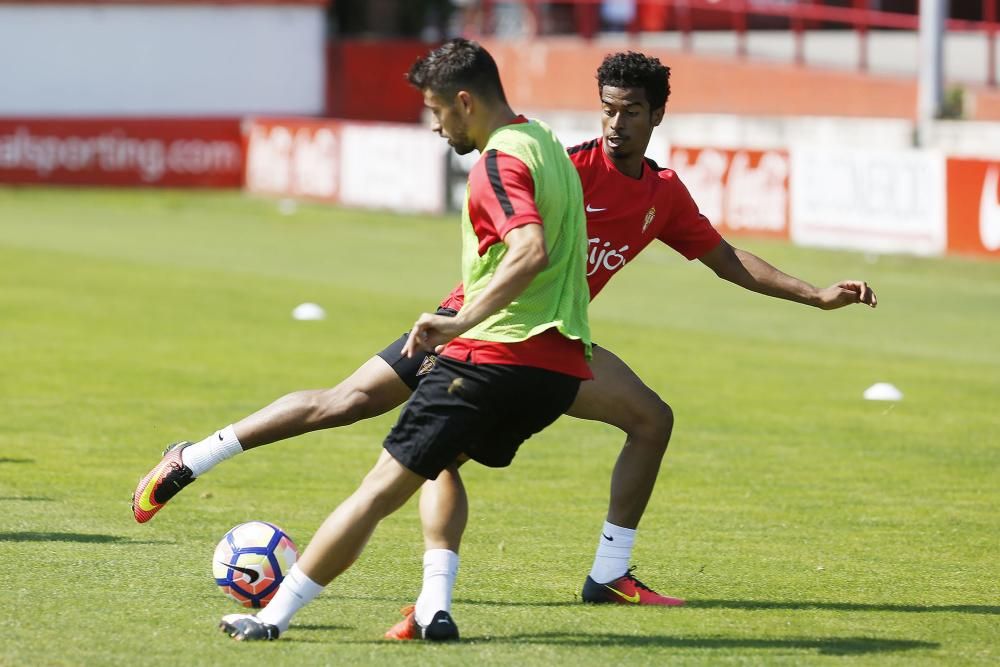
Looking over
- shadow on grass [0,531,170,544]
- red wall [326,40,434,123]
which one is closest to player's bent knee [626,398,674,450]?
shadow on grass [0,531,170,544]

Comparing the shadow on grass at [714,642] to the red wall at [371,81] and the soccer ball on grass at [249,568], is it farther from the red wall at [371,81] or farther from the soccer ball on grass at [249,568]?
the red wall at [371,81]

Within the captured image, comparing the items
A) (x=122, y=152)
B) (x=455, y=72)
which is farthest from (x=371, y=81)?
(x=455, y=72)

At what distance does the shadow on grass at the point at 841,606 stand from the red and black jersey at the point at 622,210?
1394mm

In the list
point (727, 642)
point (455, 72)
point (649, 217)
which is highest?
point (455, 72)

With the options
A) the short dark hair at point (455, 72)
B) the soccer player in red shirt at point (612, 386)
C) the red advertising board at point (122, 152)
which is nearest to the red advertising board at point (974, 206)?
the soccer player in red shirt at point (612, 386)

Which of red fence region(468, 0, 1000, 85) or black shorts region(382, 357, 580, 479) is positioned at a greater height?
black shorts region(382, 357, 580, 479)

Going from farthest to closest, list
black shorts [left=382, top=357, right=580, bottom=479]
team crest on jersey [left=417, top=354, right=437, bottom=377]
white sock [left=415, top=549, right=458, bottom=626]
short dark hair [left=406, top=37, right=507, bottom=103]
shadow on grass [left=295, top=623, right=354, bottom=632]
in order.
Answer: team crest on jersey [left=417, top=354, right=437, bottom=377] → shadow on grass [left=295, top=623, right=354, bottom=632] → white sock [left=415, top=549, right=458, bottom=626] → black shorts [left=382, top=357, right=580, bottom=479] → short dark hair [left=406, top=37, right=507, bottom=103]

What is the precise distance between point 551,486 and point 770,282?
291cm

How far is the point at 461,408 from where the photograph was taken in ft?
19.9

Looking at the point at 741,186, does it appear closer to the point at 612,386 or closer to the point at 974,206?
the point at 974,206

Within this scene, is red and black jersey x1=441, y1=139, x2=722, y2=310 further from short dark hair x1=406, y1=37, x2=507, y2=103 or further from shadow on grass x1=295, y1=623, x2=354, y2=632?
shadow on grass x1=295, y1=623, x2=354, y2=632

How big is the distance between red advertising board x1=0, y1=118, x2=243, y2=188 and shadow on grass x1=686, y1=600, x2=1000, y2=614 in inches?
1287

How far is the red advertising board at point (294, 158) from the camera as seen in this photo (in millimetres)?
35125

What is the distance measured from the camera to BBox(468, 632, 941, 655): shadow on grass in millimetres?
6395
